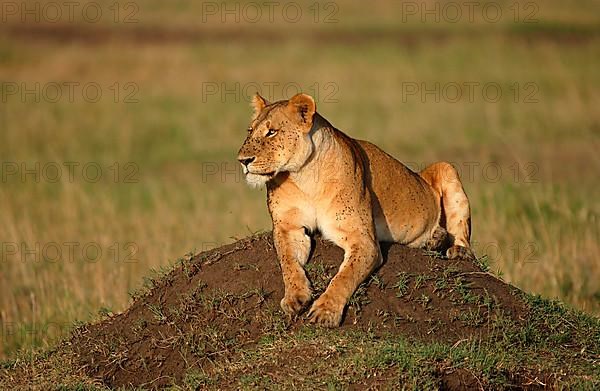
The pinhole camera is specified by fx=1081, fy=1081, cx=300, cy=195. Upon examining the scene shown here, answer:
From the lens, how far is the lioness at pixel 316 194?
6727mm

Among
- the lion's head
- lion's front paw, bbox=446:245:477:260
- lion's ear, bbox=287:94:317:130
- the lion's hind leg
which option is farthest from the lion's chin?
the lion's hind leg

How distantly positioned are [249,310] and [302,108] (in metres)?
1.34

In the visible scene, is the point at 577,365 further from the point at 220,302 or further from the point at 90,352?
the point at 90,352

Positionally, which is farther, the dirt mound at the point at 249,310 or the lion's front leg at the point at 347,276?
the dirt mound at the point at 249,310

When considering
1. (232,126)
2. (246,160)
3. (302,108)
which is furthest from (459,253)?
(232,126)

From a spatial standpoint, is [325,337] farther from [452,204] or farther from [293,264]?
[452,204]

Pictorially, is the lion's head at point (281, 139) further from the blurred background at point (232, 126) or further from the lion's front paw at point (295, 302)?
the blurred background at point (232, 126)

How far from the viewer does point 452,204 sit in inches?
333

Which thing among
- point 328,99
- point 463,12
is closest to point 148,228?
point 328,99

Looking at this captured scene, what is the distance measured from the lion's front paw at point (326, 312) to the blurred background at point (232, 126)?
2089 mm

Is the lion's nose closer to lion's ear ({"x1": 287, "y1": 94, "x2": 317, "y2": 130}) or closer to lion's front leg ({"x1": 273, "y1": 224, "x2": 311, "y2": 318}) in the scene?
lion's ear ({"x1": 287, "y1": 94, "x2": 317, "y2": 130})

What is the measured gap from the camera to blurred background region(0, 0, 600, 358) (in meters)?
11.6

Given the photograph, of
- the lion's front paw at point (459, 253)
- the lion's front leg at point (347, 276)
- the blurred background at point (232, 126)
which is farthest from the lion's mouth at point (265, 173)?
the blurred background at point (232, 126)

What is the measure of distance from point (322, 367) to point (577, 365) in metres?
1.68
